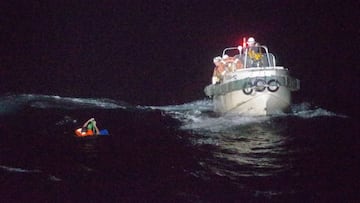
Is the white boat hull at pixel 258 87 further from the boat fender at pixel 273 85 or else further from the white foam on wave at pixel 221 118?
the white foam on wave at pixel 221 118

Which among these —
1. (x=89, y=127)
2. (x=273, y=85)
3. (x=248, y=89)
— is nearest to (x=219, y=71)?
(x=248, y=89)

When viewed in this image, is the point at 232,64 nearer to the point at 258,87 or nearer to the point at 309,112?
the point at 258,87

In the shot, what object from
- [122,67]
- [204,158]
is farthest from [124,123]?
[122,67]

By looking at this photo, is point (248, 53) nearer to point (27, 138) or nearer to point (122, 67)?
point (27, 138)

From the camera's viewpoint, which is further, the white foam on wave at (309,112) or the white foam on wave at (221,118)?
the white foam on wave at (309,112)

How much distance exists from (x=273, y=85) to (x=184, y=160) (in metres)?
8.29

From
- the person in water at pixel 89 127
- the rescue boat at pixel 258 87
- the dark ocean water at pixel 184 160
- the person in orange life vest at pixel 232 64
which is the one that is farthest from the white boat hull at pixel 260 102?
the person in water at pixel 89 127

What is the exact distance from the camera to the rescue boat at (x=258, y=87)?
21844mm

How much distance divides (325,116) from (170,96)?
19.9 meters

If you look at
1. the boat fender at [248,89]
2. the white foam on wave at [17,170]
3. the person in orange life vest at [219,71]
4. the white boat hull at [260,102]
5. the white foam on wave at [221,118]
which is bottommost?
the white foam on wave at [17,170]

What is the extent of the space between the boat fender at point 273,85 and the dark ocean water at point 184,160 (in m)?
1.22

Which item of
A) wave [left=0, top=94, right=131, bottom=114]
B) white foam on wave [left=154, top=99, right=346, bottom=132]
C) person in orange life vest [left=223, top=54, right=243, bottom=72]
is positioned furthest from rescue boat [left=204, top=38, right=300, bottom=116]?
wave [left=0, top=94, right=131, bottom=114]

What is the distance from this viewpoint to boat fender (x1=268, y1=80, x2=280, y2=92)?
71.5 feet

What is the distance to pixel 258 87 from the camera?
2180 centimetres
